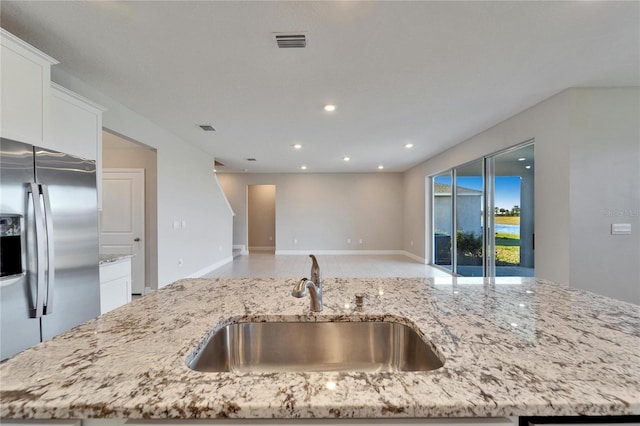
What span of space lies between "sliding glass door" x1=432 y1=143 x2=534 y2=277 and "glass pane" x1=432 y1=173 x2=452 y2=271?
0.07 metres

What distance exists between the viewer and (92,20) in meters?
1.98

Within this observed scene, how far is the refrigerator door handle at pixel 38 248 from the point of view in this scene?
1.67m

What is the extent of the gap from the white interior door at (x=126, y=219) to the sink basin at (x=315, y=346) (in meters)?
4.30

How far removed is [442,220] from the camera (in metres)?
6.81

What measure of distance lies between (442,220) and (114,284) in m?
6.43

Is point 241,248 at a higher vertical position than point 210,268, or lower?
higher

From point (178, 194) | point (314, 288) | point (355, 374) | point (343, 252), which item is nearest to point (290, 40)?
point (314, 288)

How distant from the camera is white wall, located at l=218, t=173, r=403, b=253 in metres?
8.91

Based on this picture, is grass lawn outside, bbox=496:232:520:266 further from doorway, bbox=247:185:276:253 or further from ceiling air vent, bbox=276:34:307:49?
doorway, bbox=247:185:276:253

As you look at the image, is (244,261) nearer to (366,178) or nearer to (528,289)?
(366,178)

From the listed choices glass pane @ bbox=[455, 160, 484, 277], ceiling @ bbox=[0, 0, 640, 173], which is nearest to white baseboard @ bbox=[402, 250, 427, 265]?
glass pane @ bbox=[455, 160, 484, 277]

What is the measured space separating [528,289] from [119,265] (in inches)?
128

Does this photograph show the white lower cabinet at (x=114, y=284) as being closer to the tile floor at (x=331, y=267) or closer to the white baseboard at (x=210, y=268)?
the white baseboard at (x=210, y=268)

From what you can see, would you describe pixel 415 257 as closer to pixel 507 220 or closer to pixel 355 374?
pixel 507 220
